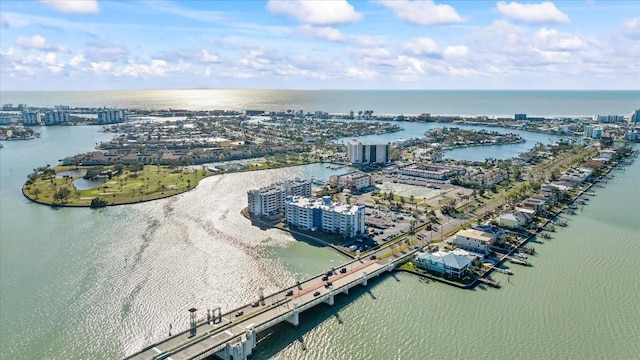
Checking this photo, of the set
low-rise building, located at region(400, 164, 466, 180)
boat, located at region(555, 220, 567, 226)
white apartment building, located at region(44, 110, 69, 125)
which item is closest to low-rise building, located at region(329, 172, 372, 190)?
low-rise building, located at region(400, 164, 466, 180)

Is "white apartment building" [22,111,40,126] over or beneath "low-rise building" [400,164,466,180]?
over

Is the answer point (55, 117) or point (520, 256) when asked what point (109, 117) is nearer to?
point (55, 117)

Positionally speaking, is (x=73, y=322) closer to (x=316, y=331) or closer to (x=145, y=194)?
(x=316, y=331)

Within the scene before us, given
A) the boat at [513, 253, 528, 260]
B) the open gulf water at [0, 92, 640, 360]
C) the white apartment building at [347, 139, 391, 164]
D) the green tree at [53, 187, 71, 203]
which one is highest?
the white apartment building at [347, 139, 391, 164]

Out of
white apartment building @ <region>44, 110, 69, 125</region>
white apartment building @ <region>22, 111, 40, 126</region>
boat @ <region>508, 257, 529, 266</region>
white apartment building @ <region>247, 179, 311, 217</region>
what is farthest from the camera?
white apartment building @ <region>44, 110, 69, 125</region>

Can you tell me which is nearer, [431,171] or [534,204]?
[534,204]

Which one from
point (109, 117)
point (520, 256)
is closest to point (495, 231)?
point (520, 256)

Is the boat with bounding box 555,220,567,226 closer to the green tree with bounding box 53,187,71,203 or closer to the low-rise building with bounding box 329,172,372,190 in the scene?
the low-rise building with bounding box 329,172,372,190
